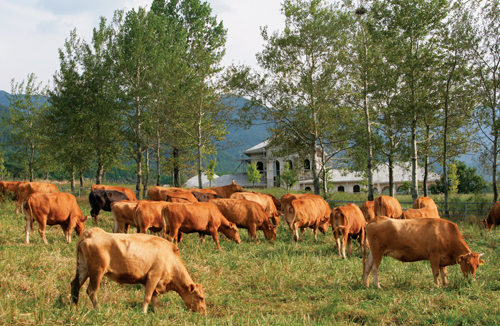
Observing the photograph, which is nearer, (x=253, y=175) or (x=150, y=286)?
(x=150, y=286)

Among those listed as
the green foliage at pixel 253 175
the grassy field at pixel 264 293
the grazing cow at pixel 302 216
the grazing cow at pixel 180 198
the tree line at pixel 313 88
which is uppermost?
the tree line at pixel 313 88

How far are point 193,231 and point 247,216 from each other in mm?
2540

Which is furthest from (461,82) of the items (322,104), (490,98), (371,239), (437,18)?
(371,239)

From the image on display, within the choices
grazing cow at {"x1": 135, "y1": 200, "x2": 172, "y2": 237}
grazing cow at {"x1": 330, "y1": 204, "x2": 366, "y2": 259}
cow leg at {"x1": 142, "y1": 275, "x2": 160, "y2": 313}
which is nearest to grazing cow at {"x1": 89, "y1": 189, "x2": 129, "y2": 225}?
grazing cow at {"x1": 135, "y1": 200, "x2": 172, "y2": 237}

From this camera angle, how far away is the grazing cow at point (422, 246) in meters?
7.40

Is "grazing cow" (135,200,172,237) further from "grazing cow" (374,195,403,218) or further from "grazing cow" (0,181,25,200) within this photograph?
"grazing cow" (0,181,25,200)

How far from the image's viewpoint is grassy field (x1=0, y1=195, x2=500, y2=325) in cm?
521

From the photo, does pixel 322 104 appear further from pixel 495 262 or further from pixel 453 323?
pixel 453 323

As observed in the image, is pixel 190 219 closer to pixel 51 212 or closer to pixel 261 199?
pixel 51 212

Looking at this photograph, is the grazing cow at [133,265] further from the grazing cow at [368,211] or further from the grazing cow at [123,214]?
Result: the grazing cow at [368,211]

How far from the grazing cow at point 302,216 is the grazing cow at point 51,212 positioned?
6835 mm

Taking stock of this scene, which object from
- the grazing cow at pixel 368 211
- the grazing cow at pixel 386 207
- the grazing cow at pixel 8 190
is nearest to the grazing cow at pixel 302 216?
the grazing cow at pixel 368 211

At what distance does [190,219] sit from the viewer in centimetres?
1003

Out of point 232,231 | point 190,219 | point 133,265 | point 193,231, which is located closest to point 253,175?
point 232,231
